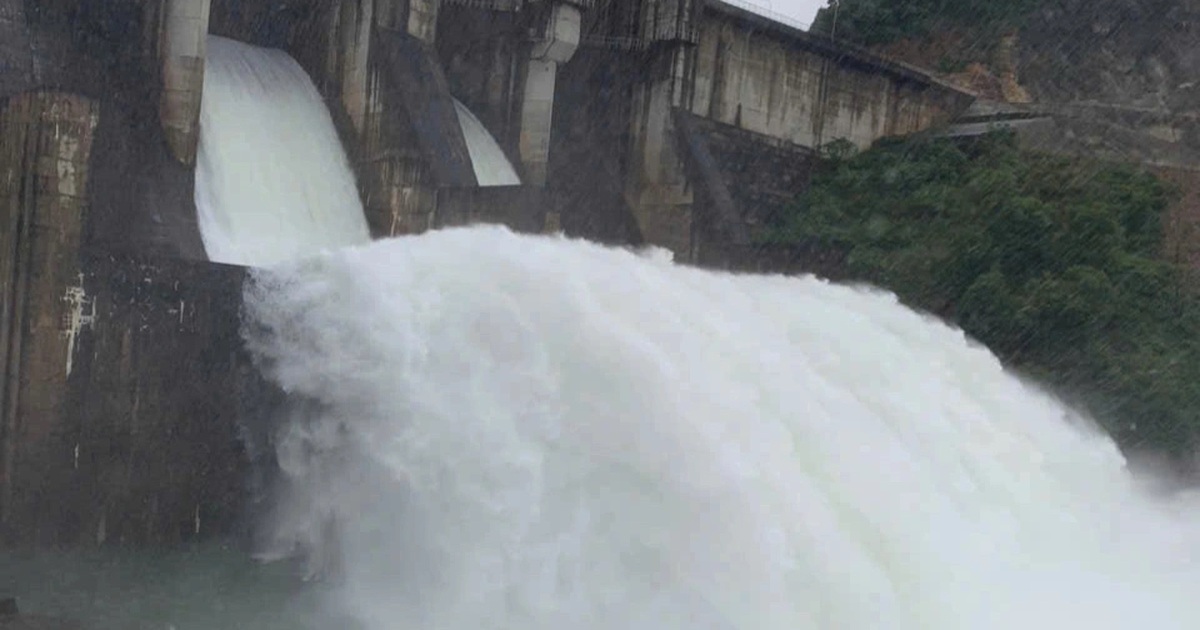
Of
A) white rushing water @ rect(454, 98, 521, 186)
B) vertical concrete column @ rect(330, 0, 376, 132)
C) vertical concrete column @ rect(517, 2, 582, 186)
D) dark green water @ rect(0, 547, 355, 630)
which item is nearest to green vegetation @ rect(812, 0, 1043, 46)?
vertical concrete column @ rect(517, 2, 582, 186)

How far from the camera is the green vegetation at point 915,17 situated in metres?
32.4

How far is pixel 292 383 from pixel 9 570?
8.87ft

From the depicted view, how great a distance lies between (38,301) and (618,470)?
16.9 feet

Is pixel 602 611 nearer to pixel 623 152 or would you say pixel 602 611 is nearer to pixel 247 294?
pixel 247 294

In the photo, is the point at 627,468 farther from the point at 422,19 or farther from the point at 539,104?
the point at 539,104

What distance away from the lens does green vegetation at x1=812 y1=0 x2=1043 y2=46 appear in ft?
106

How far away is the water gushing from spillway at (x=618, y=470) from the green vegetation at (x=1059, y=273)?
5045mm

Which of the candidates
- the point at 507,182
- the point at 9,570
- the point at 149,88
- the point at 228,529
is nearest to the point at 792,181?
the point at 507,182

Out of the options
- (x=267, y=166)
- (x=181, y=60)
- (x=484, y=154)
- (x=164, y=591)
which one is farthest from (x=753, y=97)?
(x=164, y=591)

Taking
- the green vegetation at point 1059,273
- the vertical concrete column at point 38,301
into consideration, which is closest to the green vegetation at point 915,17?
the green vegetation at point 1059,273

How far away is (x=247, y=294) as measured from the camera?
11.2 metres

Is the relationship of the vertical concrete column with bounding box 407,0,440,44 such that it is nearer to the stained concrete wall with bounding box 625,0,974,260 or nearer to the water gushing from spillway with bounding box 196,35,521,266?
the water gushing from spillway with bounding box 196,35,521,266

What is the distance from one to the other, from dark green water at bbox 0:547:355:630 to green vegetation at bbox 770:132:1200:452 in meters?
11.5

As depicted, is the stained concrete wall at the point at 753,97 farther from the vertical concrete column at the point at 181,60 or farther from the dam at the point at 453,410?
the vertical concrete column at the point at 181,60
